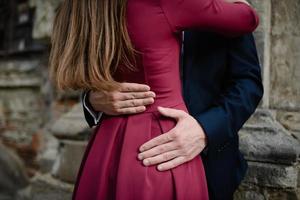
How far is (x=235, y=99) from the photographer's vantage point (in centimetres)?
147

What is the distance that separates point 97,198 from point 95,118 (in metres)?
0.35

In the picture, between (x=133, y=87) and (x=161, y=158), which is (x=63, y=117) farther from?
(x=161, y=158)

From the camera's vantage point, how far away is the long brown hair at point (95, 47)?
4.57 feet

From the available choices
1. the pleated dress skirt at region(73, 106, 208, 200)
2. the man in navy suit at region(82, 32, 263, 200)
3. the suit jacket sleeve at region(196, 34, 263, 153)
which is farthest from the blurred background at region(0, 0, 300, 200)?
the pleated dress skirt at region(73, 106, 208, 200)

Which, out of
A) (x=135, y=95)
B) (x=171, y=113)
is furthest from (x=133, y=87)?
(x=171, y=113)

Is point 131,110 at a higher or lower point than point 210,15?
lower

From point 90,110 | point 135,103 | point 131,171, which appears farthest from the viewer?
point 90,110

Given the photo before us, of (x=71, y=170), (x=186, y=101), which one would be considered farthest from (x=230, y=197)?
(x=71, y=170)

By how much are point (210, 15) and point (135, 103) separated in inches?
14.1

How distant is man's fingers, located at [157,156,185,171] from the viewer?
53.7 inches

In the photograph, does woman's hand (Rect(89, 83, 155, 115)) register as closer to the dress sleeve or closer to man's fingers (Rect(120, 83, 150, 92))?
man's fingers (Rect(120, 83, 150, 92))

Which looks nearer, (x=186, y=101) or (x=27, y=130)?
(x=186, y=101)

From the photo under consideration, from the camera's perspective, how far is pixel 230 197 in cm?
162

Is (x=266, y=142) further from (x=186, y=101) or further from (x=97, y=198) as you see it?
(x=97, y=198)
